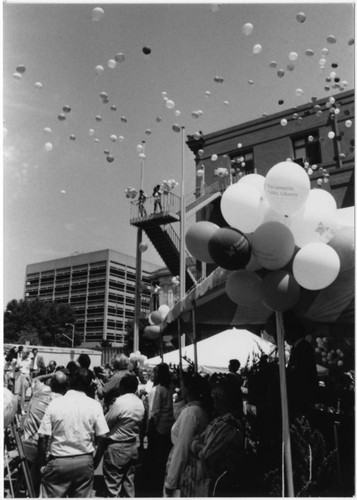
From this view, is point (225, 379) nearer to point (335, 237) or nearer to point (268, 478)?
point (268, 478)

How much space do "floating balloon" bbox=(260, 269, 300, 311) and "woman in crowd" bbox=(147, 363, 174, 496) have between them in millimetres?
2963

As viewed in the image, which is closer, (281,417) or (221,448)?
(221,448)

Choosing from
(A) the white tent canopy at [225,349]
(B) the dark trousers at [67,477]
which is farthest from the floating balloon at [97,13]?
(A) the white tent canopy at [225,349]

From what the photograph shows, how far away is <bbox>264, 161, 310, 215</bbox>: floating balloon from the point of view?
3.41 metres

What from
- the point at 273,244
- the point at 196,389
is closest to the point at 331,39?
the point at 273,244

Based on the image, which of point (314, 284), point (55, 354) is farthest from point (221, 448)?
point (55, 354)

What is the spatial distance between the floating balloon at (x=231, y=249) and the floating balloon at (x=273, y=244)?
103 millimetres

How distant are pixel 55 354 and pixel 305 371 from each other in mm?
23707

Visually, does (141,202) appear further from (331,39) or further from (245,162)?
(331,39)

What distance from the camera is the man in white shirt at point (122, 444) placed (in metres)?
4.30

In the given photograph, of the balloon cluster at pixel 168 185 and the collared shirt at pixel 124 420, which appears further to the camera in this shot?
the balloon cluster at pixel 168 185

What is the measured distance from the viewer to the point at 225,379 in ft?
11.9

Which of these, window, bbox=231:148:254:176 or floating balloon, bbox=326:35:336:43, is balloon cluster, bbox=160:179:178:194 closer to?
window, bbox=231:148:254:176

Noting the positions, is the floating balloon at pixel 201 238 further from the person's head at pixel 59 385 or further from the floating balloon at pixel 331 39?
the floating balloon at pixel 331 39
